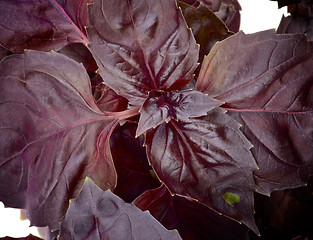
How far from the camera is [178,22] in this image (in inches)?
16.1

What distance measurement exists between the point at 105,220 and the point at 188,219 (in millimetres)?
184

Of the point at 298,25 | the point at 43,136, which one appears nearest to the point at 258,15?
the point at 298,25

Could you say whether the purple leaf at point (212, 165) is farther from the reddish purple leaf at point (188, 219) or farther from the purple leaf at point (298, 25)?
the purple leaf at point (298, 25)

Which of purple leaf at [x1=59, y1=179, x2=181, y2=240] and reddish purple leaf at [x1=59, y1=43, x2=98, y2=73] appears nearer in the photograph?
purple leaf at [x1=59, y1=179, x2=181, y2=240]

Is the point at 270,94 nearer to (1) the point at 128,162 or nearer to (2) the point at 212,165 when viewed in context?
(2) the point at 212,165

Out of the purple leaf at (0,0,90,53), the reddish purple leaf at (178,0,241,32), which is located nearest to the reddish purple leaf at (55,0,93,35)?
the purple leaf at (0,0,90,53)

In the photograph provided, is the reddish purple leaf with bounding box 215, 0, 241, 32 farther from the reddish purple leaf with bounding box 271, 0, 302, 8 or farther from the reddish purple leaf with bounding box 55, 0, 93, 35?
the reddish purple leaf with bounding box 55, 0, 93, 35

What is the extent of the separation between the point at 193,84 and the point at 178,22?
0.13m

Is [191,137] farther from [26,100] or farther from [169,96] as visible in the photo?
[26,100]

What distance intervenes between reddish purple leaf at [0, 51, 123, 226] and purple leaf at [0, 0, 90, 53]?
60mm

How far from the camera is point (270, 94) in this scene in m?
0.46

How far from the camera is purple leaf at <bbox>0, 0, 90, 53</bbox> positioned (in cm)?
47

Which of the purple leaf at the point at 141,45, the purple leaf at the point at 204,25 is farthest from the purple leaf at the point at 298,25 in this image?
the purple leaf at the point at 141,45

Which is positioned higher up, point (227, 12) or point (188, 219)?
point (227, 12)
